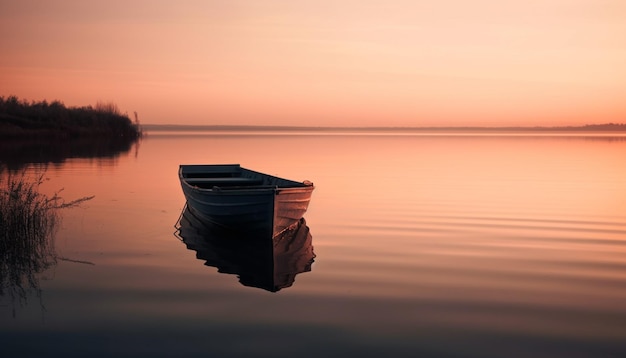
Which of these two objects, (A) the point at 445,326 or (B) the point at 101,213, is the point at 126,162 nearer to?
(B) the point at 101,213

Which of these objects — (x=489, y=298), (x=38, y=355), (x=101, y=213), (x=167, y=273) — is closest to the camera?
(x=38, y=355)

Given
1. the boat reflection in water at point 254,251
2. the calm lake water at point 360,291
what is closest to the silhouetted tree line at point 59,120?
the calm lake water at point 360,291

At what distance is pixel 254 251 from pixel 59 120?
57.0m

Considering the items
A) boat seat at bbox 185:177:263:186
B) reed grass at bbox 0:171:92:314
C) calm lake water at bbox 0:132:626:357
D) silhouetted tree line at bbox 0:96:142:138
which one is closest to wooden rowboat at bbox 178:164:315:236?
calm lake water at bbox 0:132:626:357

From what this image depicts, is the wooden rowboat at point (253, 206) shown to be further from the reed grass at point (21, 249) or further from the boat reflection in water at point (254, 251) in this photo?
the reed grass at point (21, 249)

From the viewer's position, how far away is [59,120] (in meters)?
64.4

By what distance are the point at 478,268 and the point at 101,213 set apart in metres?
11.8

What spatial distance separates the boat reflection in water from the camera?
1146 cm

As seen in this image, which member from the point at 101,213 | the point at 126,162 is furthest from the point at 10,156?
the point at 101,213

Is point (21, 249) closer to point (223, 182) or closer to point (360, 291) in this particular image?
point (360, 291)

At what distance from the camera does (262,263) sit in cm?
1248

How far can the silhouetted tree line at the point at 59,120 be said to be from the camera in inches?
2416

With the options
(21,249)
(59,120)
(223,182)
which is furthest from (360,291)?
(59,120)

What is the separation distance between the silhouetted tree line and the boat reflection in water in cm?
5093
